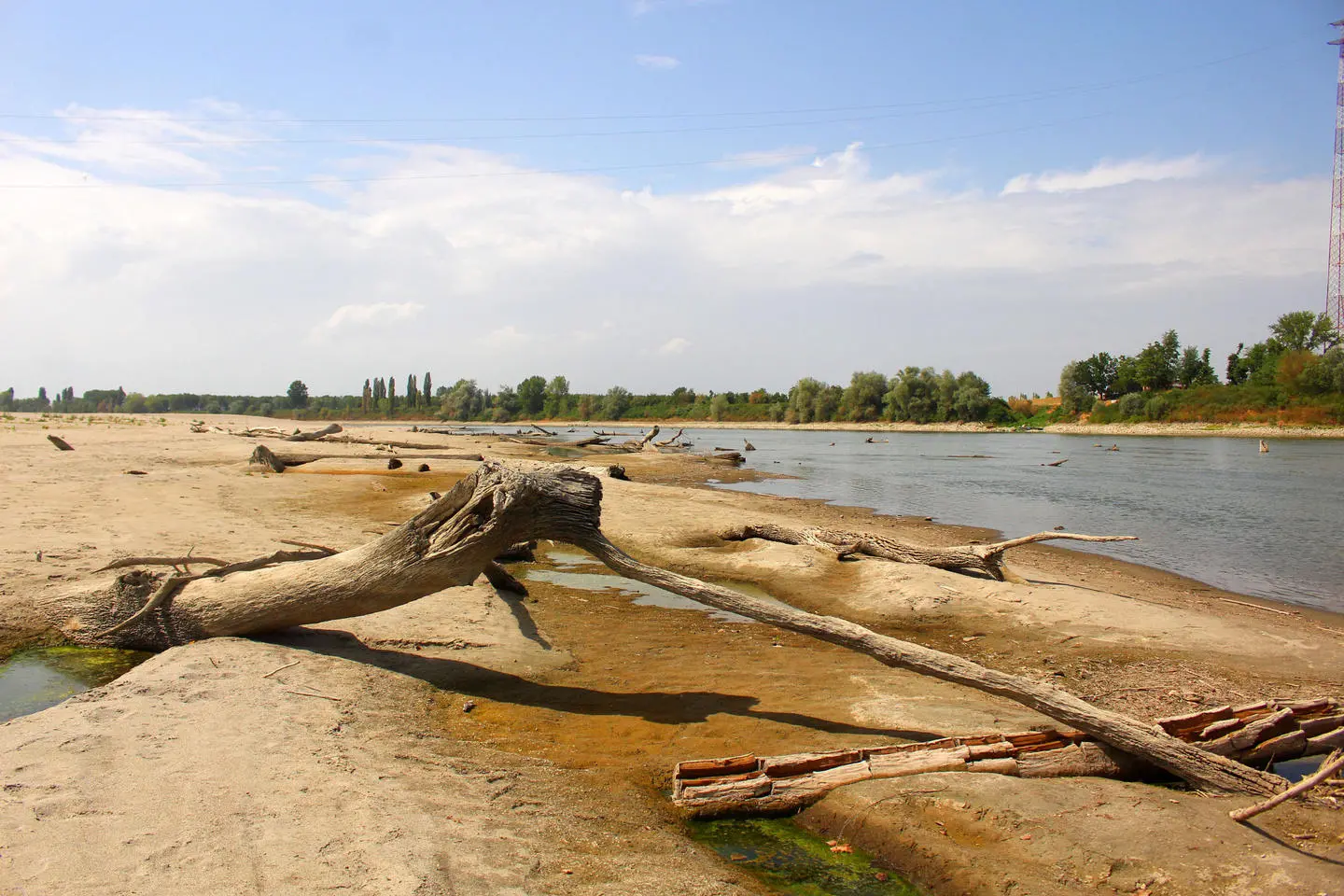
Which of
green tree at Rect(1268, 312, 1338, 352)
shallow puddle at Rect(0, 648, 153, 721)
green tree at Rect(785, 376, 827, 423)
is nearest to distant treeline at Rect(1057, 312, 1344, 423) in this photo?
green tree at Rect(1268, 312, 1338, 352)

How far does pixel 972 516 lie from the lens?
19859mm

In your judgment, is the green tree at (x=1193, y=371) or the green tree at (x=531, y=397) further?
the green tree at (x=531, y=397)

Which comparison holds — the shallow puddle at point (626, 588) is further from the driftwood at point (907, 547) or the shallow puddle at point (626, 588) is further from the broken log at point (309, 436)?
the broken log at point (309, 436)

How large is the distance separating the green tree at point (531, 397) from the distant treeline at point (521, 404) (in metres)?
0.14

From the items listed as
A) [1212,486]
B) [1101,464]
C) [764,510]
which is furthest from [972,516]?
[1101,464]

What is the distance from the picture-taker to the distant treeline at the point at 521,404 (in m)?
98.1

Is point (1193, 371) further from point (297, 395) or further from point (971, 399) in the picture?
point (297, 395)

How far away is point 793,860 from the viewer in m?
4.01

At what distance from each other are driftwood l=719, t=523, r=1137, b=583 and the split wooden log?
6224 mm

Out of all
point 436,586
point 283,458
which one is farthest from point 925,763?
point 283,458

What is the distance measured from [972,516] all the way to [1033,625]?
11604 mm

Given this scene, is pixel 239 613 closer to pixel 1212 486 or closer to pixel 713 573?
pixel 713 573

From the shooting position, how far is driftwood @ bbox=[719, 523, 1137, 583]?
1106 cm

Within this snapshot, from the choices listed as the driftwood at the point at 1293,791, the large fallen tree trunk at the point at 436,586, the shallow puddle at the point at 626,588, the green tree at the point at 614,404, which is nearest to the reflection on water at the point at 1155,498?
the shallow puddle at the point at 626,588
